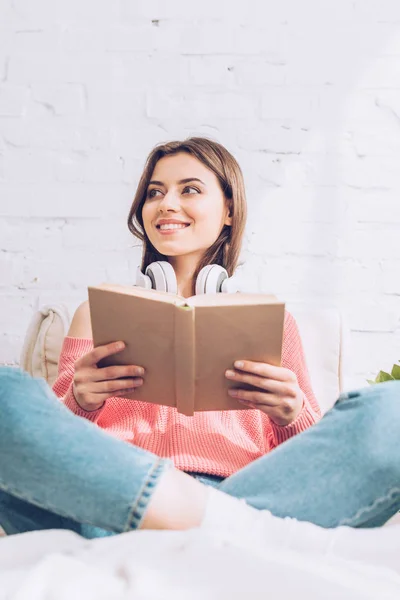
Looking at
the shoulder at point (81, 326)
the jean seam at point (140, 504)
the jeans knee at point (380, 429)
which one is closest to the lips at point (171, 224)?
the shoulder at point (81, 326)

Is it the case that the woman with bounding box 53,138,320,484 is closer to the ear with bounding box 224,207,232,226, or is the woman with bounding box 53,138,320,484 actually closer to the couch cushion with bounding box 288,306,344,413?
the ear with bounding box 224,207,232,226

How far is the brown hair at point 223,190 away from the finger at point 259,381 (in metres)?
0.52

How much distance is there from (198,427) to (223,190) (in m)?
0.62

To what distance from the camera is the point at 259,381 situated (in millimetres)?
971

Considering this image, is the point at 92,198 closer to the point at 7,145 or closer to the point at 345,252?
the point at 7,145

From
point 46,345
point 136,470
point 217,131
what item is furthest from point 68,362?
point 217,131

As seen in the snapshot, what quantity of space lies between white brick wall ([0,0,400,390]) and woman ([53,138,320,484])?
0.31 m

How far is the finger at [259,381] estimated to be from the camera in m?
0.97

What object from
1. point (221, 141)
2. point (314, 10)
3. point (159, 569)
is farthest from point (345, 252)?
point (159, 569)

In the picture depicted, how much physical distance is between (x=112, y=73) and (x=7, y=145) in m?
0.38

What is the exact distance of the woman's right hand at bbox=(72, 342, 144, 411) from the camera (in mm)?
978

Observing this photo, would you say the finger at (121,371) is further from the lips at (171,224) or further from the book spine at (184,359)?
the lips at (171,224)

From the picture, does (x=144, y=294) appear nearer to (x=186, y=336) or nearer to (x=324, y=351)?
(x=186, y=336)

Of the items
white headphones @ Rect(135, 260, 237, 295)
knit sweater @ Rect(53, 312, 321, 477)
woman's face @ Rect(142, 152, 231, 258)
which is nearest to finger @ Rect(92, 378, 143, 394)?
knit sweater @ Rect(53, 312, 321, 477)
